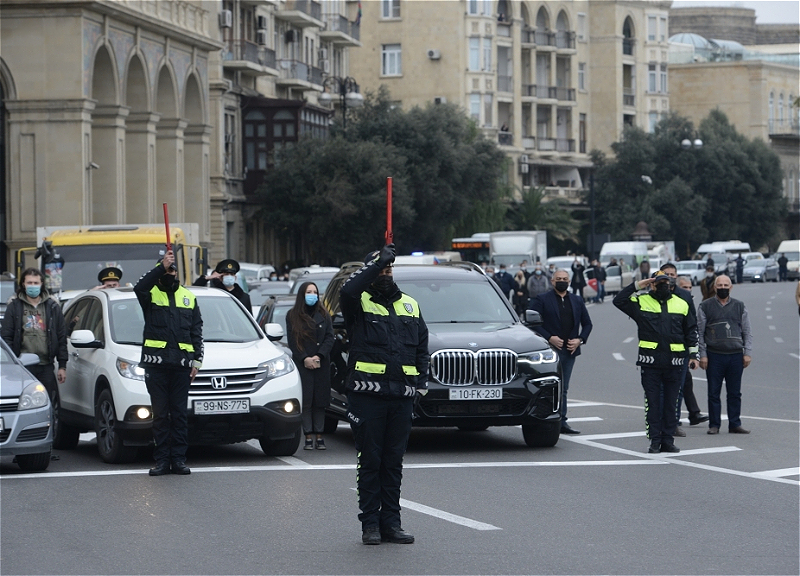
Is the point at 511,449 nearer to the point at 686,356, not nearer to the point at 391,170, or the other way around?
the point at 686,356

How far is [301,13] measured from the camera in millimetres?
65562

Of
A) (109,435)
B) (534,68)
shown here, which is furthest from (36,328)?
(534,68)

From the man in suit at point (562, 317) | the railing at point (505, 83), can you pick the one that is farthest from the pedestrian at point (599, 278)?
the man in suit at point (562, 317)

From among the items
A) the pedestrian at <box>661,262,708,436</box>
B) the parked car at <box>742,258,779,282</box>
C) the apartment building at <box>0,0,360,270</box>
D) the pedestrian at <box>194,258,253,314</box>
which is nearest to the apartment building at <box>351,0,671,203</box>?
the parked car at <box>742,258,779,282</box>

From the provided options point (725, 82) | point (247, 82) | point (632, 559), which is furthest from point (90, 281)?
point (725, 82)

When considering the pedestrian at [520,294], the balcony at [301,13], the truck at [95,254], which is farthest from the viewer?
the balcony at [301,13]

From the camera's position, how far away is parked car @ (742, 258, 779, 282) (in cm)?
8050

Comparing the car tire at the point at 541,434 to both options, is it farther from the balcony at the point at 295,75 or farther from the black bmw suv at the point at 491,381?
the balcony at the point at 295,75

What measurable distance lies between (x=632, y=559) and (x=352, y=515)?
2285mm

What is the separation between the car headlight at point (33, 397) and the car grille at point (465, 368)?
350cm

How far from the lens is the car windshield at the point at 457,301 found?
48.6 feet

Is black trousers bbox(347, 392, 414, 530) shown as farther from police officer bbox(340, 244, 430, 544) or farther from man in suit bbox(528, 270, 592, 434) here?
man in suit bbox(528, 270, 592, 434)

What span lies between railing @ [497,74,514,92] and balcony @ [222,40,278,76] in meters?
31.4

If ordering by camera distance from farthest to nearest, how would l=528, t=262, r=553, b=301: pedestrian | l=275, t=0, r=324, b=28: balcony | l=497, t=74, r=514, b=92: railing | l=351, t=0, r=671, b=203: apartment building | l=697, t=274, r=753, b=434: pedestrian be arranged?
l=497, t=74, r=514, b=92: railing < l=351, t=0, r=671, b=203: apartment building < l=275, t=0, r=324, b=28: balcony < l=528, t=262, r=553, b=301: pedestrian < l=697, t=274, r=753, b=434: pedestrian
